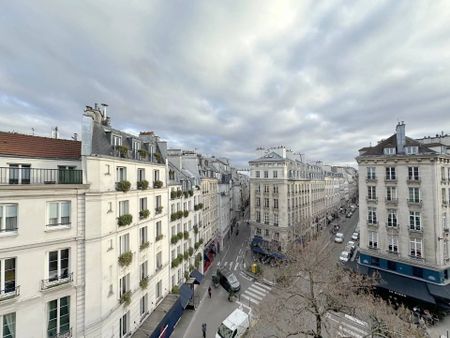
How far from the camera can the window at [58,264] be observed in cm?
1409

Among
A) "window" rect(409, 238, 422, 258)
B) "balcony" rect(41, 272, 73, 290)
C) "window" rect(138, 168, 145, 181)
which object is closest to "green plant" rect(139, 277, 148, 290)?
"balcony" rect(41, 272, 73, 290)

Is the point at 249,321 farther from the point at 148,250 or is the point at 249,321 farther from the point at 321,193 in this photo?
the point at 321,193

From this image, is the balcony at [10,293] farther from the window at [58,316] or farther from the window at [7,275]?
the window at [58,316]

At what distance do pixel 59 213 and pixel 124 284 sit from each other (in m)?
8.04

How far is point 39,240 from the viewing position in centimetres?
1354

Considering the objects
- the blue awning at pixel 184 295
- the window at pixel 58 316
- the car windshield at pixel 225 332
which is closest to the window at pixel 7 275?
the window at pixel 58 316

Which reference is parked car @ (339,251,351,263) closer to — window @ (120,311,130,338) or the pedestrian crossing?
the pedestrian crossing

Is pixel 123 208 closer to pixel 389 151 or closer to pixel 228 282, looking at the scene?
pixel 228 282

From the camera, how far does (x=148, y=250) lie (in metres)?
22.0

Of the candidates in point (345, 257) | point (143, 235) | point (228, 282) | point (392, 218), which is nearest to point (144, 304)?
point (143, 235)

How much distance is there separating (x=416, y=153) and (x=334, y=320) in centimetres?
2180

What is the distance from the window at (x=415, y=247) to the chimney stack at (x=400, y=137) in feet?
36.4

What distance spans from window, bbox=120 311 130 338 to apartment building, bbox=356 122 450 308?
2789 cm

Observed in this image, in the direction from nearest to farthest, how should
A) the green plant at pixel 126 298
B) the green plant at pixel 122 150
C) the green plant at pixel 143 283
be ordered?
the green plant at pixel 126 298 < the green plant at pixel 122 150 < the green plant at pixel 143 283
